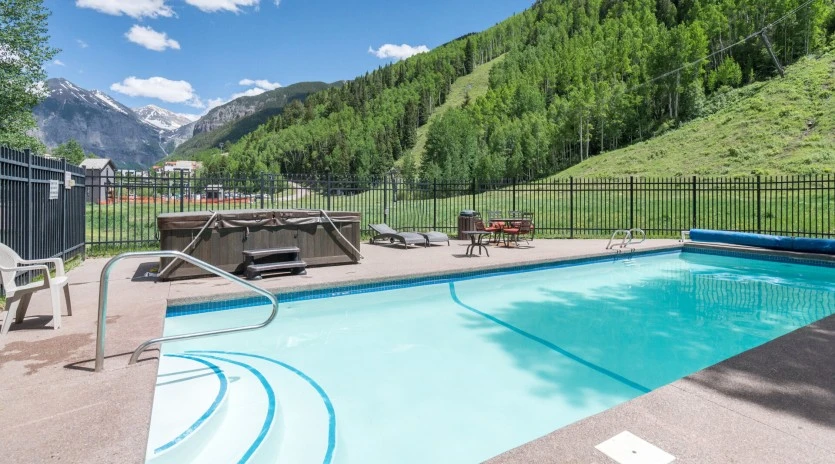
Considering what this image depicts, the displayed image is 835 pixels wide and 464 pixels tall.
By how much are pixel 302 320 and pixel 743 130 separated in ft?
163

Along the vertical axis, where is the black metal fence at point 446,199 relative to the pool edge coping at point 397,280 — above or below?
above

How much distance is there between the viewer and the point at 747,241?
1122 cm

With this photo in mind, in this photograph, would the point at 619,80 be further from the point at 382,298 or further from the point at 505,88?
the point at 382,298

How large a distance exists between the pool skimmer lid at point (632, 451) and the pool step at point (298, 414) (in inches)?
76.9

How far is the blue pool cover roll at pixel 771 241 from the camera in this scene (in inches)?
389

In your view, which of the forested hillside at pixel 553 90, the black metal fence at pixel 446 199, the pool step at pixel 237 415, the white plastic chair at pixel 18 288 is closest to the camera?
the pool step at pixel 237 415

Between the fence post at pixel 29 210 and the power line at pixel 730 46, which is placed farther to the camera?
the power line at pixel 730 46

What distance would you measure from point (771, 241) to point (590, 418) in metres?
11.6

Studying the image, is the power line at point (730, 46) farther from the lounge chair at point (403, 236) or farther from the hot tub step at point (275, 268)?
the hot tub step at point (275, 268)

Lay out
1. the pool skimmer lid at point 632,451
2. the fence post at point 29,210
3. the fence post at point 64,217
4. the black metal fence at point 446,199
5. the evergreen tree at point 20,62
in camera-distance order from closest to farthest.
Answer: the pool skimmer lid at point 632,451 < the fence post at point 29,210 < the fence post at point 64,217 < the black metal fence at point 446,199 < the evergreen tree at point 20,62

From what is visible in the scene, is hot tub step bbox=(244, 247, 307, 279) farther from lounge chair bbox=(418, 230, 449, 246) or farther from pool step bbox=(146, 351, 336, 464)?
lounge chair bbox=(418, 230, 449, 246)

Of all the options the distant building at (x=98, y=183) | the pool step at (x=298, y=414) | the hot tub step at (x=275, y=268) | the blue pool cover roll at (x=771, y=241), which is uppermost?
the distant building at (x=98, y=183)

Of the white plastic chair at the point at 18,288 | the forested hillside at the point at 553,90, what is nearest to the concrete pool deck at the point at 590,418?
the white plastic chair at the point at 18,288

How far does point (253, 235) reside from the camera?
7648 mm
